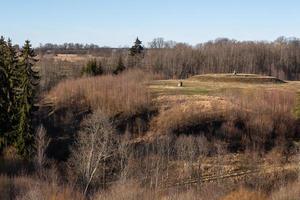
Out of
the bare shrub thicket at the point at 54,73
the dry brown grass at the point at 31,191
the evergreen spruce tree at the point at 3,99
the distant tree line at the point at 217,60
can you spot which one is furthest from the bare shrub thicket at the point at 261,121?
the distant tree line at the point at 217,60

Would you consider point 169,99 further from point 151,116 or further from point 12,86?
point 12,86

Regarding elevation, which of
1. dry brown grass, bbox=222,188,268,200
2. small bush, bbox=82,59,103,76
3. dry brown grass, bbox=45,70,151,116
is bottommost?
dry brown grass, bbox=222,188,268,200

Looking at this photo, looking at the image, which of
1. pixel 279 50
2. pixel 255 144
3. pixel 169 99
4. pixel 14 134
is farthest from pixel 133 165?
pixel 279 50

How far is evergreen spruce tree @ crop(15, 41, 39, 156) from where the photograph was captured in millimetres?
34406

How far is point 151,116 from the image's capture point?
167 ft

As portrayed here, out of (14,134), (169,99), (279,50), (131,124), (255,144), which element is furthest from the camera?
(279,50)

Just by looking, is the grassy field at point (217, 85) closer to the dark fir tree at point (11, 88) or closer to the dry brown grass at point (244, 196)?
the dark fir tree at point (11, 88)

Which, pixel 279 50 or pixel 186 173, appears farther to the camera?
pixel 279 50

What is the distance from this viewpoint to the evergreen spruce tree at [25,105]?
34.4 meters

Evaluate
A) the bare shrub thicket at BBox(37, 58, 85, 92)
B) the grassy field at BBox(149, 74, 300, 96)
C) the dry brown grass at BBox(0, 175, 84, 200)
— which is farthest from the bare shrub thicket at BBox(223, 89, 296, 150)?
the bare shrub thicket at BBox(37, 58, 85, 92)

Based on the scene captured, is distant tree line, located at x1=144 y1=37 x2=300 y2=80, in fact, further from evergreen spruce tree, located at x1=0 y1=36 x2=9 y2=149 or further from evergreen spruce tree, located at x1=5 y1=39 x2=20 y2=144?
evergreen spruce tree, located at x1=0 y1=36 x2=9 y2=149

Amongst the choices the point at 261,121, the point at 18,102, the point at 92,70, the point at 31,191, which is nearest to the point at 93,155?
the point at 18,102

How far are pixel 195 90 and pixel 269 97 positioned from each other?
422 inches

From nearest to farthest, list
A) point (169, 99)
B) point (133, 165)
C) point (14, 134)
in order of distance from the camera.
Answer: point (133, 165) < point (14, 134) < point (169, 99)
